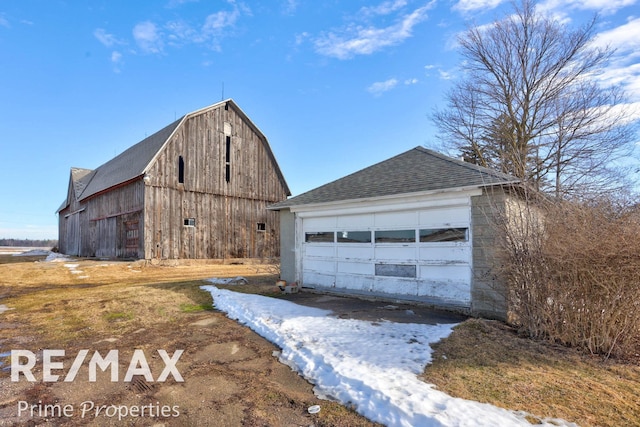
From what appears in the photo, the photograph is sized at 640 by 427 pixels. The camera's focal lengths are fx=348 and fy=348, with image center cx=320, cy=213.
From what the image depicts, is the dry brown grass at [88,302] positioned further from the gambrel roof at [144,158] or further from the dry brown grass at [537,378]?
the gambrel roof at [144,158]

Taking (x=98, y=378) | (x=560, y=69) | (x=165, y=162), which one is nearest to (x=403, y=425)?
(x=98, y=378)

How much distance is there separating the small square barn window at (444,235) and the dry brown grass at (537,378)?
2.35 meters

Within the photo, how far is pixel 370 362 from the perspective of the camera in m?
4.36

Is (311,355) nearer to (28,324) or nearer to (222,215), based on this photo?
(28,324)

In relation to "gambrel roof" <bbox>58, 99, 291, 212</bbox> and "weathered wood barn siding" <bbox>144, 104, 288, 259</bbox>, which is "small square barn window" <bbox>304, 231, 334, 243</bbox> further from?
"gambrel roof" <bbox>58, 99, 291, 212</bbox>

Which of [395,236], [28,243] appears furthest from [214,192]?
[28,243]

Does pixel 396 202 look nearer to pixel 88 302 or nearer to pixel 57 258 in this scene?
pixel 88 302

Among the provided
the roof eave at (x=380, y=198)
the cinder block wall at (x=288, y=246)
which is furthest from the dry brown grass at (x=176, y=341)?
the roof eave at (x=380, y=198)

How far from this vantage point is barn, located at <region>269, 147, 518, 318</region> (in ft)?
22.8

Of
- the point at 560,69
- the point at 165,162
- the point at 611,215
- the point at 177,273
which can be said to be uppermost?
the point at 560,69

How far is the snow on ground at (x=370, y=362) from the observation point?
3088mm

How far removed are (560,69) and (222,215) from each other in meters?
19.1

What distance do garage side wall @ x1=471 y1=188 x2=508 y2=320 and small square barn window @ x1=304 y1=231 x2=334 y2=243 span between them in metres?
4.09

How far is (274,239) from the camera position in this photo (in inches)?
891
